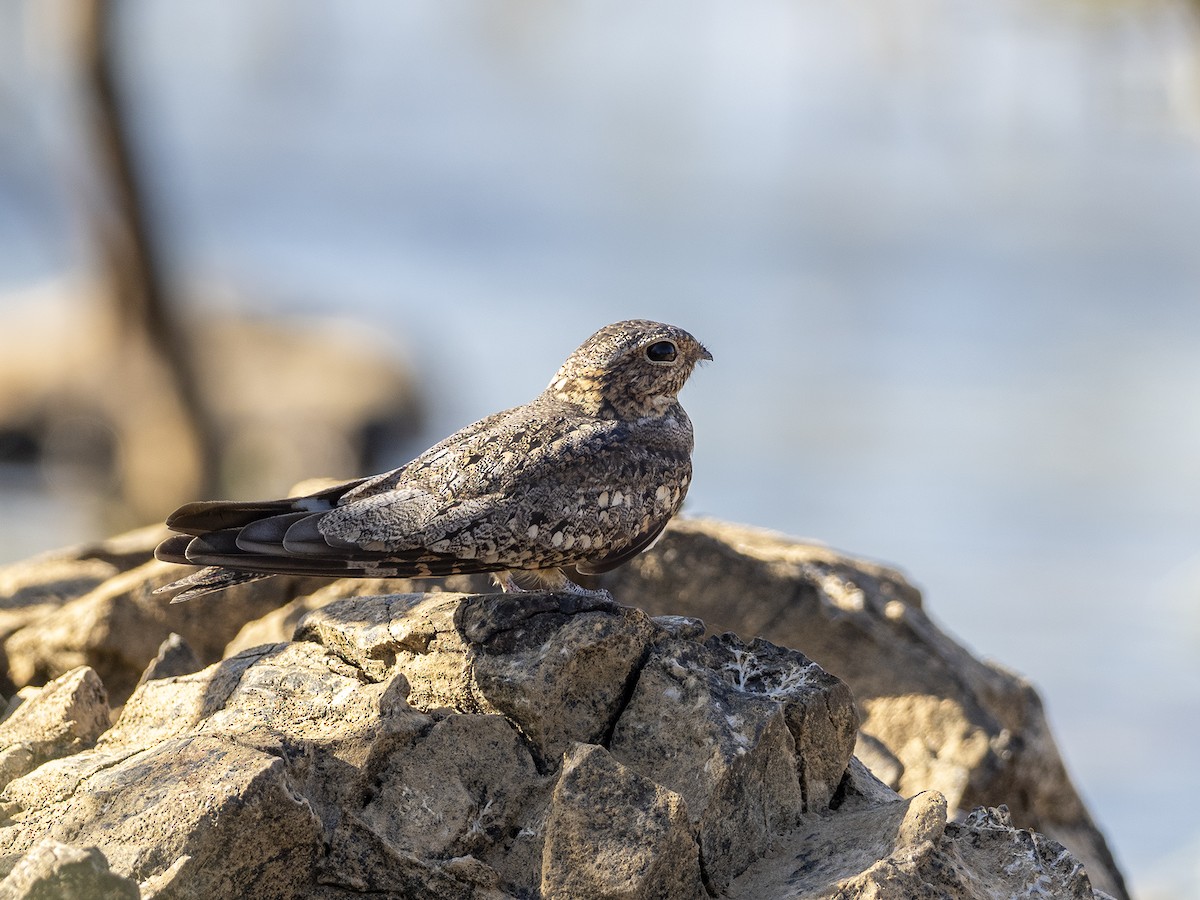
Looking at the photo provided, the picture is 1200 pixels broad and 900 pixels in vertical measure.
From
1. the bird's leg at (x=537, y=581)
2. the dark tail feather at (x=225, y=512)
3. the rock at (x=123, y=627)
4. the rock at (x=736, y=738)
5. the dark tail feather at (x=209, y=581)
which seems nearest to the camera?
the rock at (x=736, y=738)

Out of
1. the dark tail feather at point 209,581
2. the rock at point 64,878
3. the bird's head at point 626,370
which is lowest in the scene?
the rock at point 64,878

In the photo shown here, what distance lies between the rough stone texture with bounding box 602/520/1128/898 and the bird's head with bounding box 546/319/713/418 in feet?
4.07

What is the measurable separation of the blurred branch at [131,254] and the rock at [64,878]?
28.3 feet

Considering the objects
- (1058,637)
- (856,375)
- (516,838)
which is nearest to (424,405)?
(856,375)

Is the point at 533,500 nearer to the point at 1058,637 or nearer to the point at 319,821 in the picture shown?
the point at 319,821

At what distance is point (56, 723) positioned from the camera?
12.6 ft

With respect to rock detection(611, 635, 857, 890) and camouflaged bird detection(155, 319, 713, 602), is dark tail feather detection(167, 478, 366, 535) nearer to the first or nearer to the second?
camouflaged bird detection(155, 319, 713, 602)

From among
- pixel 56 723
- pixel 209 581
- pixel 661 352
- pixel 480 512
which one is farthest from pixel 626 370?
pixel 56 723

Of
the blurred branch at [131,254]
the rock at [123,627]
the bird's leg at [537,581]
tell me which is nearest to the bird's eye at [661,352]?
the bird's leg at [537,581]

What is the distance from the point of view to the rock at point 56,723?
3.73 meters

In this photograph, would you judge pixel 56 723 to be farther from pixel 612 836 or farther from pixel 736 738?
pixel 736 738

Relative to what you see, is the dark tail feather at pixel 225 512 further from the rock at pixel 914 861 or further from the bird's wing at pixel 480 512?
the rock at pixel 914 861

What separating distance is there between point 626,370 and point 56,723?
197cm

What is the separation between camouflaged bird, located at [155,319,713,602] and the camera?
12.2ft
